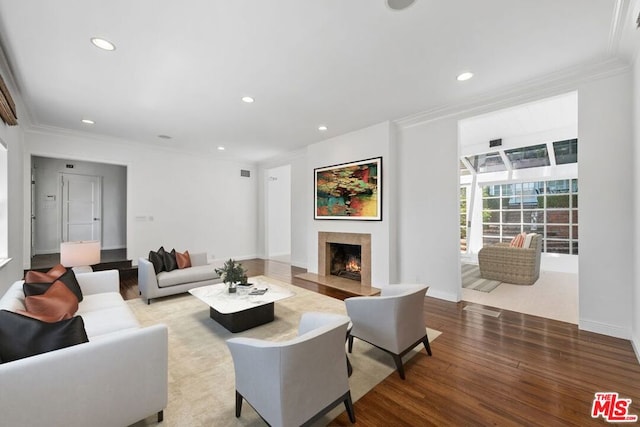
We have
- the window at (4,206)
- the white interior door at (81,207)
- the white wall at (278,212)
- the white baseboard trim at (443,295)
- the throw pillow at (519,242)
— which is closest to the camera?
the window at (4,206)

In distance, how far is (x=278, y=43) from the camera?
246 centimetres

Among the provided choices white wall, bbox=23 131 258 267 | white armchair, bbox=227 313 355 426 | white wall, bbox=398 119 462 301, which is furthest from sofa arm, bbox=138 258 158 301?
white wall, bbox=398 119 462 301

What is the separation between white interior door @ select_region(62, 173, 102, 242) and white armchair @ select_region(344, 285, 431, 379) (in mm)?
7717

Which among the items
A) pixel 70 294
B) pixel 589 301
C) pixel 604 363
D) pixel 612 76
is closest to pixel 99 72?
pixel 70 294

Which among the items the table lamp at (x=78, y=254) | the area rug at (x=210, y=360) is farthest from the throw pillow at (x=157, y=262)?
the table lamp at (x=78, y=254)

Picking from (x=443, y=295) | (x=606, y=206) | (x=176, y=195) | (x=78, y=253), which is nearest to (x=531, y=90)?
(x=606, y=206)

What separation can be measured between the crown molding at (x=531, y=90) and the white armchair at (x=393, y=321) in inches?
113

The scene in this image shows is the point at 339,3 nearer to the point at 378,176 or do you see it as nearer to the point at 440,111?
the point at 440,111

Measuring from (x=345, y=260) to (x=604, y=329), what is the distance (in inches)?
153

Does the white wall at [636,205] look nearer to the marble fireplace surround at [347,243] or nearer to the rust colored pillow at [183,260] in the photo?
the marble fireplace surround at [347,243]

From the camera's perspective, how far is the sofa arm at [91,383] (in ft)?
4.17

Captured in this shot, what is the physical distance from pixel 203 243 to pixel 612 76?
7830 mm

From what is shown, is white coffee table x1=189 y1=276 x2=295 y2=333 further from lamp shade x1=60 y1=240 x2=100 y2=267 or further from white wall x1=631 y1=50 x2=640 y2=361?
white wall x1=631 y1=50 x2=640 y2=361

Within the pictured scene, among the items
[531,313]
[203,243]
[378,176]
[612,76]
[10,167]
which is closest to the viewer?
[612,76]
